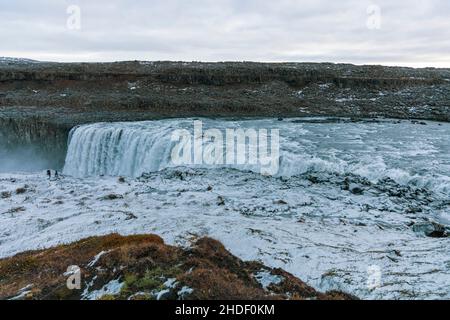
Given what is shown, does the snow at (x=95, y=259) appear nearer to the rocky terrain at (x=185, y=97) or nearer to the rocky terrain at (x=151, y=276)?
the rocky terrain at (x=151, y=276)

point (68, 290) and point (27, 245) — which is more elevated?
point (68, 290)

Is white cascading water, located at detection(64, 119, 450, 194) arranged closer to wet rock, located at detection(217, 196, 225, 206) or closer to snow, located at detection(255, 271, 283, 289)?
wet rock, located at detection(217, 196, 225, 206)

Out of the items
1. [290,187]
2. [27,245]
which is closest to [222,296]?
[27,245]

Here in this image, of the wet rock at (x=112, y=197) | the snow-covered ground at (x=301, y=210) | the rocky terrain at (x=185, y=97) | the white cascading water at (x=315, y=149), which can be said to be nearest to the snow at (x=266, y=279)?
the snow-covered ground at (x=301, y=210)

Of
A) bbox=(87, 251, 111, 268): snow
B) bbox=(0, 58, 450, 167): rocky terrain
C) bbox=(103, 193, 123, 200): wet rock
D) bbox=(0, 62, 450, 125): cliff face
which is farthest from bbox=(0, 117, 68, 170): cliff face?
bbox=(87, 251, 111, 268): snow

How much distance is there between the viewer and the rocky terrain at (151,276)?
9852 millimetres

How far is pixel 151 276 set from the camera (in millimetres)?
10672

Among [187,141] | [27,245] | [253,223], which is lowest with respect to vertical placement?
[27,245]

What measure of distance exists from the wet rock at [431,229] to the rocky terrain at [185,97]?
108 ft

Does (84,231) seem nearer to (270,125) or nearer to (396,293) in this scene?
(396,293)

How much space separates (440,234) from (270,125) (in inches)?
1041

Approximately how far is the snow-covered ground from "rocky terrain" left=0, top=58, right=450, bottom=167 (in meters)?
15.9
